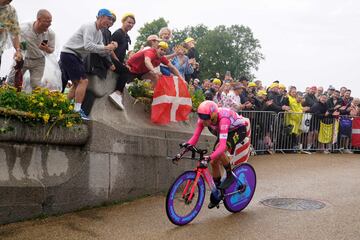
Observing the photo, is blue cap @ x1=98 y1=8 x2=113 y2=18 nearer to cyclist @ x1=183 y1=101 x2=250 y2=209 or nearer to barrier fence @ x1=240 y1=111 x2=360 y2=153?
cyclist @ x1=183 y1=101 x2=250 y2=209

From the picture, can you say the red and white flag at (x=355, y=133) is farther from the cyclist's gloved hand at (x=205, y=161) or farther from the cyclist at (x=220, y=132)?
the cyclist's gloved hand at (x=205, y=161)

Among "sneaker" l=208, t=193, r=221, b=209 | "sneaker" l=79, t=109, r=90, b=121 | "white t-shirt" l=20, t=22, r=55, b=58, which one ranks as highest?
"white t-shirt" l=20, t=22, r=55, b=58

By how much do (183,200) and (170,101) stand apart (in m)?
3.09

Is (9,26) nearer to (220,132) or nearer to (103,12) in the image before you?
(103,12)

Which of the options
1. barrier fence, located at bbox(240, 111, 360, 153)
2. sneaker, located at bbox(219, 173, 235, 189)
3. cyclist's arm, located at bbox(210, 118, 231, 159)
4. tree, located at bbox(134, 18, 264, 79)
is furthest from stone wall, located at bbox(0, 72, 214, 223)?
tree, located at bbox(134, 18, 264, 79)

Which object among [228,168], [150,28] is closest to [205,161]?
[228,168]

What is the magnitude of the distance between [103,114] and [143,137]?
86 centimetres

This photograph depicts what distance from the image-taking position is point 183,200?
6805 millimetres

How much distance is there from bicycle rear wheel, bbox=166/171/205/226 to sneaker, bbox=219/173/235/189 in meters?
0.48

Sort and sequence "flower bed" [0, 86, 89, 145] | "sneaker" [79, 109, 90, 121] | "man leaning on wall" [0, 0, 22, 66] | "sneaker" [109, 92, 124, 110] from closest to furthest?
"flower bed" [0, 86, 89, 145], "man leaning on wall" [0, 0, 22, 66], "sneaker" [79, 109, 90, 121], "sneaker" [109, 92, 124, 110]

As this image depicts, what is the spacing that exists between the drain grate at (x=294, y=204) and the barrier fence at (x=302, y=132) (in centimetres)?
533

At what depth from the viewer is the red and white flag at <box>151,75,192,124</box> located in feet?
30.7

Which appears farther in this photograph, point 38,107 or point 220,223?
point 220,223

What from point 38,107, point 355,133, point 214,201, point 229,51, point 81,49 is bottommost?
point 214,201
